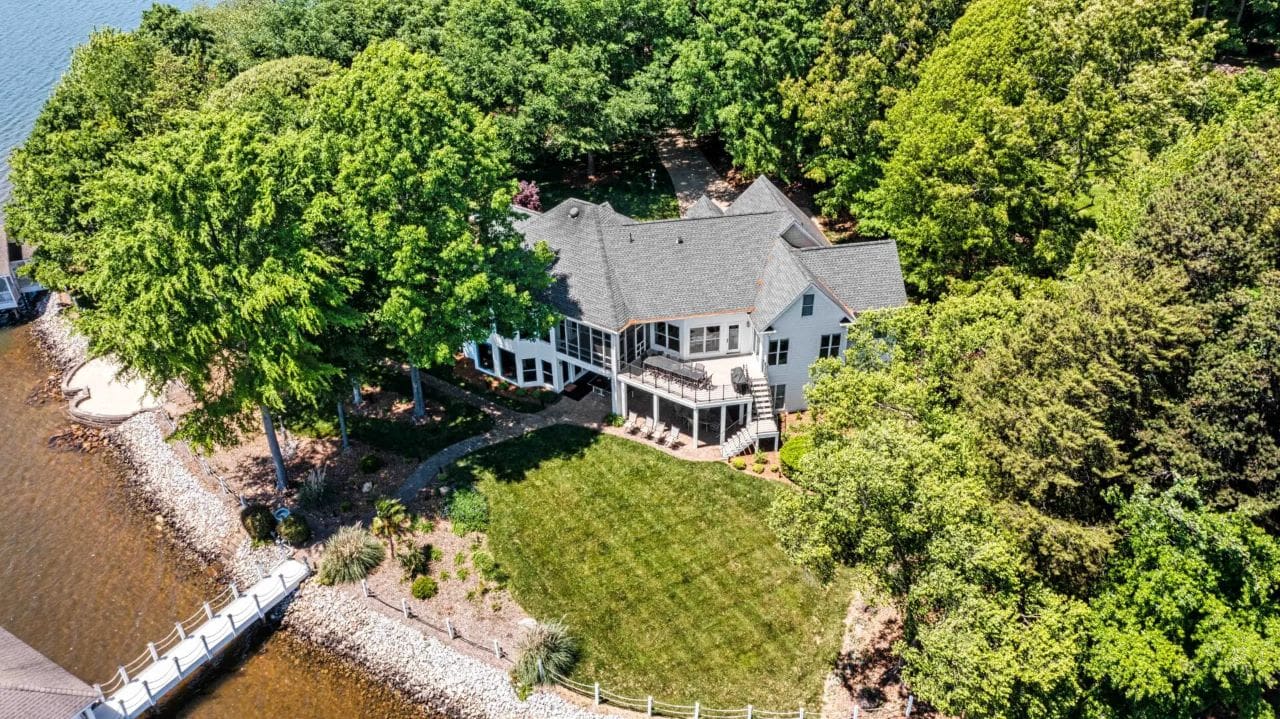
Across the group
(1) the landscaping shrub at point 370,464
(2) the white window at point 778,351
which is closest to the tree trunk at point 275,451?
(1) the landscaping shrub at point 370,464

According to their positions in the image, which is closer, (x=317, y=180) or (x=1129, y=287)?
(x=1129, y=287)

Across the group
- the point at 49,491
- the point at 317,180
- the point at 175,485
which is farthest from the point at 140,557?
the point at 317,180

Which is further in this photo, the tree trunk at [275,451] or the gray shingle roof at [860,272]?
the gray shingle roof at [860,272]

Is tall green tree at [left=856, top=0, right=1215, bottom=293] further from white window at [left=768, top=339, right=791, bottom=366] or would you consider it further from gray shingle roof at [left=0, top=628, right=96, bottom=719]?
gray shingle roof at [left=0, top=628, right=96, bottom=719]

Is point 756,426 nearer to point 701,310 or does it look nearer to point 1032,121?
point 701,310

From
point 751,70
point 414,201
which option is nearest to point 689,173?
point 751,70

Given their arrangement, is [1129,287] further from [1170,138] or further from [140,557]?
[140,557]

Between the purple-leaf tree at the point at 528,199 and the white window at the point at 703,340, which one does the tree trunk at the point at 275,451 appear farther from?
the purple-leaf tree at the point at 528,199
